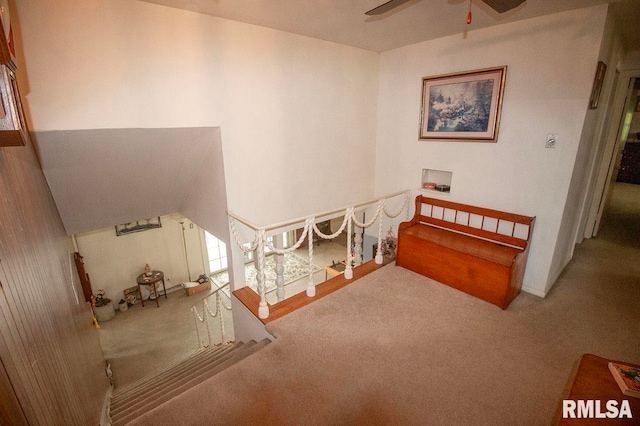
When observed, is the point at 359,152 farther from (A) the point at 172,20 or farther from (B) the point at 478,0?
(A) the point at 172,20

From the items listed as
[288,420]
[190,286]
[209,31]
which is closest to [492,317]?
[288,420]

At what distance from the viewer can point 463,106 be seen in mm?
3562

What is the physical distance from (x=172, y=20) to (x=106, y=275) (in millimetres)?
6405

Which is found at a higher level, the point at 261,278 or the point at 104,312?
the point at 261,278

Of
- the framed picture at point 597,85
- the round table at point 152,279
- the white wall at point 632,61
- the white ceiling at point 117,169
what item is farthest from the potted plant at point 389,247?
the round table at point 152,279

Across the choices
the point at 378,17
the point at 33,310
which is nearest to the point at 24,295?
the point at 33,310

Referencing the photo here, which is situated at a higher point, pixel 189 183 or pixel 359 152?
pixel 359 152

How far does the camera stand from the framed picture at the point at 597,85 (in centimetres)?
276

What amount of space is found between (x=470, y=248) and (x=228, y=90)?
3103 millimetres

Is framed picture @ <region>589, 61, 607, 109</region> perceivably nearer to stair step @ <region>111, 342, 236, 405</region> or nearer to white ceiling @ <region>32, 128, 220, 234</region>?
white ceiling @ <region>32, 128, 220, 234</region>

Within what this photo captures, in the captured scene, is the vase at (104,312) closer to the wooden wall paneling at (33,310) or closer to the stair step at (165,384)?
the stair step at (165,384)

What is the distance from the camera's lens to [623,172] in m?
9.45

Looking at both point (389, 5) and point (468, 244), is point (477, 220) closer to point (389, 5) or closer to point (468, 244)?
point (468, 244)

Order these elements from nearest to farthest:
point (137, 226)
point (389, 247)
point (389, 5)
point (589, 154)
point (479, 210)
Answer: point (389, 5) < point (589, 154) < point (479, 210) < point (389, 247) < point (137, 226)
